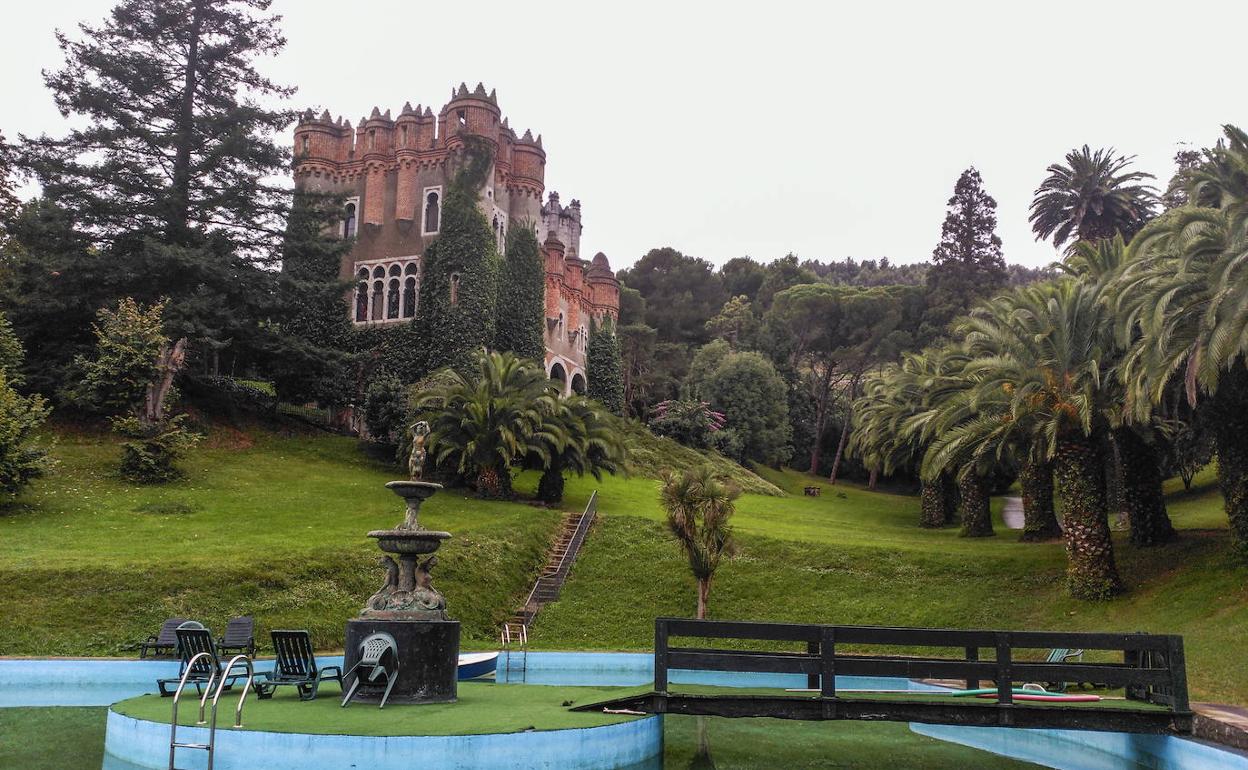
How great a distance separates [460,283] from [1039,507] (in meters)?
27.8

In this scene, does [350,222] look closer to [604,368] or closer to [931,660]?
[604,368]

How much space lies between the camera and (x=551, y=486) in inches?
1443

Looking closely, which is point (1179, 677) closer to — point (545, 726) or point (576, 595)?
point (545, 726)

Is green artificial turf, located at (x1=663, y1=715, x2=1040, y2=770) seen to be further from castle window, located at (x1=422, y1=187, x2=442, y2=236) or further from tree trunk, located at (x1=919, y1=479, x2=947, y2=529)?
castle window, located at (x1=422, y1=187, x2=442, y2=236)

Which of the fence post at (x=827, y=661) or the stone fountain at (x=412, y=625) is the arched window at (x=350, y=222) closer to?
the stone fountain at (x=412, y=625)

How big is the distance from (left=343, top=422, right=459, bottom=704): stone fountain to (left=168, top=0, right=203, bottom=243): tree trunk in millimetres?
32547

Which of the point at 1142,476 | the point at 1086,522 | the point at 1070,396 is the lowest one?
the point at 1086,522

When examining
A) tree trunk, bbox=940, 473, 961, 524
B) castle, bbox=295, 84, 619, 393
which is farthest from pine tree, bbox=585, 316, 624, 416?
tree trunk, bbox=940, 473, 961, 524

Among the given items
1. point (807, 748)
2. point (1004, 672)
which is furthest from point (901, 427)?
point (1004, 672)

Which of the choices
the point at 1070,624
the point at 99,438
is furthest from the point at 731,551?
the point at 99,438

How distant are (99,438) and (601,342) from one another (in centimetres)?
3117

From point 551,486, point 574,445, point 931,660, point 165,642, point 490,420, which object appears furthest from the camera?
point 551,486

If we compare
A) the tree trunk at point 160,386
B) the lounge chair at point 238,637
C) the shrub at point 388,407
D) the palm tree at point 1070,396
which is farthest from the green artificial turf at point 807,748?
the shrub at point 388,407

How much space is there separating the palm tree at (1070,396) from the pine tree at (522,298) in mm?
28494
